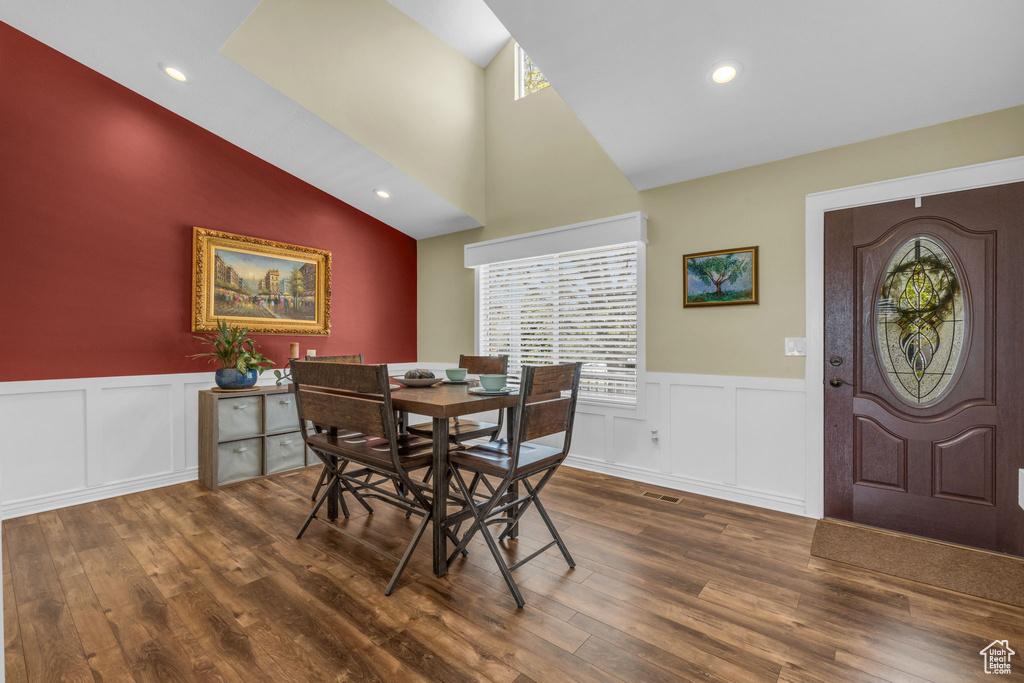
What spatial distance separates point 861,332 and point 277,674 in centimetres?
336

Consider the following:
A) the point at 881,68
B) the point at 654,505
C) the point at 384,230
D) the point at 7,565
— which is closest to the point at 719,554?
the point at 654,505

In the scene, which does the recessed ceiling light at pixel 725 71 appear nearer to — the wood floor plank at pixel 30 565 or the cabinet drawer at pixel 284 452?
the cabinet drawer at pixel 284 452

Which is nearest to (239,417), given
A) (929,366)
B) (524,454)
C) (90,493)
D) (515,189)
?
(90,493)

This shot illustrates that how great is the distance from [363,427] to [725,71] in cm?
263

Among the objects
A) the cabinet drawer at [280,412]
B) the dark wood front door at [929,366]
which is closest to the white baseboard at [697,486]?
the dark wood front door at [929,366]

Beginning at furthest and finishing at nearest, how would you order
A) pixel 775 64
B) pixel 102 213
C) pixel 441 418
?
1. pixel 102 213
2. pixel 775 64
3. pixel 441 418

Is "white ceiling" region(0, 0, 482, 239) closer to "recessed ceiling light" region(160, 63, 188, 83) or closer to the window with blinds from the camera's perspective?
"recessed ceiling light" region(160, 63, 188, 83)

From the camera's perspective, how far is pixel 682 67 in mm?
2535

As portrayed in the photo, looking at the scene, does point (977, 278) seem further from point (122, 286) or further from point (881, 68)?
point (122, 286)

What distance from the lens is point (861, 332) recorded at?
2.79 metres

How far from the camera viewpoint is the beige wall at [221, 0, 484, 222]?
3086 mm

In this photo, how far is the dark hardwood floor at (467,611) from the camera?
1640mm

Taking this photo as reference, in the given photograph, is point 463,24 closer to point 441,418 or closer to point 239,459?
point 441,418

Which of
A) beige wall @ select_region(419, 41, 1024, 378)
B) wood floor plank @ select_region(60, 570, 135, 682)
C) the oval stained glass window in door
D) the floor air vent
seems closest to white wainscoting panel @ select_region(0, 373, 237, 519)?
wood floor plank @ select_region(60, 570, 135, 682)
